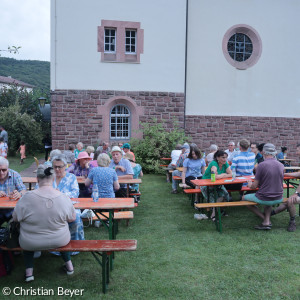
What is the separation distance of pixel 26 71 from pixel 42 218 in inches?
2650

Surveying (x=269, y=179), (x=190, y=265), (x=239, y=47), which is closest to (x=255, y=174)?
(x=269, y=179)

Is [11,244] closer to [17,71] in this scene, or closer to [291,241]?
[291,241]

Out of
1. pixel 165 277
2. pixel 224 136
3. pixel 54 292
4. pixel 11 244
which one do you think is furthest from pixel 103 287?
pixel 224 136

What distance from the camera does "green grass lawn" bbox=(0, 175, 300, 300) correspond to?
3.58 metres

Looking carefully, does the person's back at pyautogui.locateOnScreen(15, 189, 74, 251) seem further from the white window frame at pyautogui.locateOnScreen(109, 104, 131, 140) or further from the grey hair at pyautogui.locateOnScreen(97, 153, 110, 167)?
the white window frame at pyautogui.locateOnScreen(109, 104, 131, 140)

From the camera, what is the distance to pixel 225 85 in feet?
46.0

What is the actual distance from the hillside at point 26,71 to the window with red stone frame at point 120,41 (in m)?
50.5

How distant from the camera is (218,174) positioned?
20.7 ft

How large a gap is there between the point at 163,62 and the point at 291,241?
31.3 ft

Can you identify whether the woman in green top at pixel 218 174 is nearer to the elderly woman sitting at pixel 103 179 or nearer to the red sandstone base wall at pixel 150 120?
the elderly woman sitting at pixel 103 179

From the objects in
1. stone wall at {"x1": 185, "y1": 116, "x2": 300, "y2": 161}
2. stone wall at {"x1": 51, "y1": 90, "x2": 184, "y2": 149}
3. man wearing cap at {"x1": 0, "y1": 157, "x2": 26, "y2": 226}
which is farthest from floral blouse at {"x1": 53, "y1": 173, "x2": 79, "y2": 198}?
stone wall at {"x1": 185, "y1": 116, "x2": 300, "y2": 161}

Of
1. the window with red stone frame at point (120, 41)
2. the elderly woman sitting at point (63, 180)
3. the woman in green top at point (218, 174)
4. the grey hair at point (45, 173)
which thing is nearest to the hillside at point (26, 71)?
the window with red stone frame at point (120, 41)

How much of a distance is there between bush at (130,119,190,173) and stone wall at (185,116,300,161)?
1.11 m

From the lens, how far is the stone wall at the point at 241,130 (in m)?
13.9
